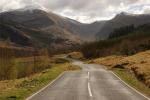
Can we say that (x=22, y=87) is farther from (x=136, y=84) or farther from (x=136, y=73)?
(x=136, y=73)

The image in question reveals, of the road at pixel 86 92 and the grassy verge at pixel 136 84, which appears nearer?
the road at pixel 86 92

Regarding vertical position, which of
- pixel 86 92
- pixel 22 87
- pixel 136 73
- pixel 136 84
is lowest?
pixel 86 92

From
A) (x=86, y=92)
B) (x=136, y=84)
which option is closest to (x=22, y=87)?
(x=86, y=92)

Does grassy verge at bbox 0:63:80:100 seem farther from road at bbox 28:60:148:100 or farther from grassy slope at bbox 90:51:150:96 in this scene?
grassy slope at bbox 90:51:150:96

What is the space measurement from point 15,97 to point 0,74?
362ft

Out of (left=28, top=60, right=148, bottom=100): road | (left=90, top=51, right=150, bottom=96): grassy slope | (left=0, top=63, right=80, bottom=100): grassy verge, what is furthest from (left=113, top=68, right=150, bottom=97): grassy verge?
(left=0, top=63, right=80, bottom=100): grassy verge

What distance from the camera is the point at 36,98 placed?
27.0 metres

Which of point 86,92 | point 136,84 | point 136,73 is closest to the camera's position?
point 86,92

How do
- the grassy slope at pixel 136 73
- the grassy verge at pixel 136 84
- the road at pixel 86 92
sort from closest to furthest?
the road at pixel 86 92, the grassy verge at pixel 136 84, the grassy slope at pixel 136 73

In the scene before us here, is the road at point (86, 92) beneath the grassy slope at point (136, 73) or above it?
beneath

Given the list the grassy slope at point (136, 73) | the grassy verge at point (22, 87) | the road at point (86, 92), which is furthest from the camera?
the grassy slope at point (136, 73)

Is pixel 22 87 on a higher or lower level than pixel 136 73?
lower

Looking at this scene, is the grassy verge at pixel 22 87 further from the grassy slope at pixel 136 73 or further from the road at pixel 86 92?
the grassy slope at pixel 136 73

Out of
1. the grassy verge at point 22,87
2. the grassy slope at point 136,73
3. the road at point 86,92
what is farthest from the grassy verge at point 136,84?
the grassy verge at point 22,87
